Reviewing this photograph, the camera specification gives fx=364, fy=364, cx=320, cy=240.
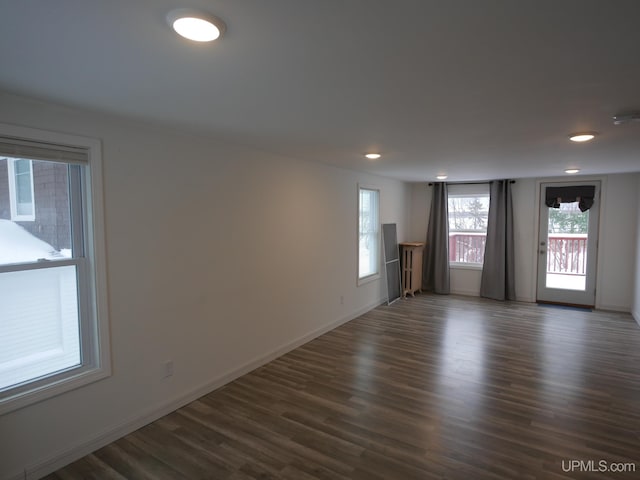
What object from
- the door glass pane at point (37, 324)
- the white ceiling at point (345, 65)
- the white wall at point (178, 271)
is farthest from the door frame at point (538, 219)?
the door glass pane at point (37, 324)

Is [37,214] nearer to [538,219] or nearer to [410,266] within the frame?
[410,266]

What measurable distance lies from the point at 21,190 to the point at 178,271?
1125mm

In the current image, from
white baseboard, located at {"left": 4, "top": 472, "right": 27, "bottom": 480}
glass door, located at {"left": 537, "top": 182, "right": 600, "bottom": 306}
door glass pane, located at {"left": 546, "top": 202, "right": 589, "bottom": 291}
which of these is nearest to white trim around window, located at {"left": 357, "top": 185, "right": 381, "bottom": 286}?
glass door, located at {"left": 537, "top": 182, "right": 600, "bottom": 306}

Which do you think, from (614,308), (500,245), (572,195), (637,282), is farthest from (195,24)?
(614,308)

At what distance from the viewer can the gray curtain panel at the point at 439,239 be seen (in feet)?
23.2

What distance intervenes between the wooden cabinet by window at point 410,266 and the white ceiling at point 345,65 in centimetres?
407

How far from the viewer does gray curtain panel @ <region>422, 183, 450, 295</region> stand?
7066 millimetres

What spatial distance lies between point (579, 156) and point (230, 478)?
14.4 feet

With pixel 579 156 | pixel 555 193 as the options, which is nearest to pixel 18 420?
pixel 579 156

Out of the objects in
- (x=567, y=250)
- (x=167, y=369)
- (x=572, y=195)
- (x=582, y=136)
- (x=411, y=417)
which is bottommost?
(x=411, y=417)

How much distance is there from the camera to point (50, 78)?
68.5 inches

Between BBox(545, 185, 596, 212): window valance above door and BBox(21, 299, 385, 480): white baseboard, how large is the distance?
5.15 meters

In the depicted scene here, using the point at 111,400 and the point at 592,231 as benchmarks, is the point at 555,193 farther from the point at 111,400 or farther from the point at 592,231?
the point at 111,400

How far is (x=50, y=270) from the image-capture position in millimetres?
2277
